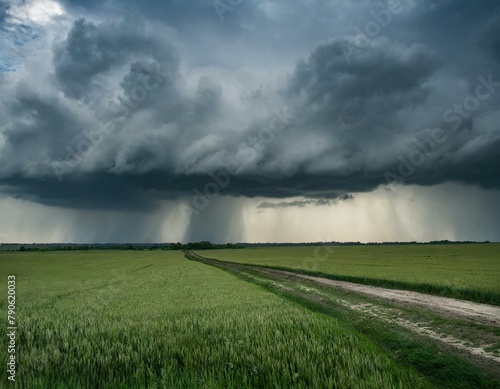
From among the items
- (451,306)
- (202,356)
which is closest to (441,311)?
(451,306)

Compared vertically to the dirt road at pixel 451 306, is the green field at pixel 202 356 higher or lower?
higher

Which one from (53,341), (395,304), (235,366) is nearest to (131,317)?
(53,341)

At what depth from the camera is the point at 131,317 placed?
14.5m

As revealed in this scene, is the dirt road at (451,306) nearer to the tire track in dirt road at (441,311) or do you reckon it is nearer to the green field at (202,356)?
the tire track in dirt road at (441,311)

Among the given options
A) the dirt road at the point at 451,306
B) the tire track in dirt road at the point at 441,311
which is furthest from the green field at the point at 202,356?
the dirt road at the point at 451,306

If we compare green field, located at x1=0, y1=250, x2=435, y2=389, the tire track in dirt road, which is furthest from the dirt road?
green field, located at x1=0, y1=250, x2=435, y2=389

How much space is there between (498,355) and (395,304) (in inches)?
415

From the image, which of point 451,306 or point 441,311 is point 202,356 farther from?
point 451,306

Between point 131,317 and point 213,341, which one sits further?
point 131,317

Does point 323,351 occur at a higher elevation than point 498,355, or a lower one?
higher

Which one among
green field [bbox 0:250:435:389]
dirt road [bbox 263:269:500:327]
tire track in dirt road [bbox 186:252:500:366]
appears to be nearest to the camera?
green field [bbox 0:250:435:389]

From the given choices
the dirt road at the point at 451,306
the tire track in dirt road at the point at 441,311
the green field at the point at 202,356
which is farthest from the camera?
the dirt road at the point at 451,306

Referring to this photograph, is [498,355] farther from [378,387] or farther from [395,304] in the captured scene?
[395,304]

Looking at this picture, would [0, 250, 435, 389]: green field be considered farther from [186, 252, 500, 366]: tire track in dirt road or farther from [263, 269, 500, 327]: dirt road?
[263, 269, 500, 327]: dirt road
